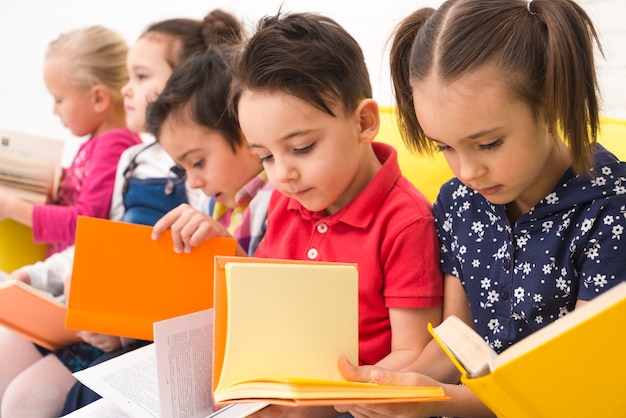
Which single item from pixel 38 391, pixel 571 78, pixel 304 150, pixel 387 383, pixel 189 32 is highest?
pixel 189 32

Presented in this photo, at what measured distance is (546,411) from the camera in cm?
62

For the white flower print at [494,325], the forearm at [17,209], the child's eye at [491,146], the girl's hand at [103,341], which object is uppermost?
the child's eye at [491,146]

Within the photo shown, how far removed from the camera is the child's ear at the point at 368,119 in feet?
3.36

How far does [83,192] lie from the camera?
1632 mm

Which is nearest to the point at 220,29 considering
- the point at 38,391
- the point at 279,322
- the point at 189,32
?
the point at 189,32

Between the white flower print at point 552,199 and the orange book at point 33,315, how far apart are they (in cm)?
84

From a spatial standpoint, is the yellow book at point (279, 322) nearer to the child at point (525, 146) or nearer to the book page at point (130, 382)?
the child at point (525, 146)

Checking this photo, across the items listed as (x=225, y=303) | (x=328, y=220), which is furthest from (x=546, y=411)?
(x=328, y=220)

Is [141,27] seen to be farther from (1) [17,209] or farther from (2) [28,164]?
(1) [17,209]

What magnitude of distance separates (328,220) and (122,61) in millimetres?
1155

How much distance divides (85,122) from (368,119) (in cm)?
111

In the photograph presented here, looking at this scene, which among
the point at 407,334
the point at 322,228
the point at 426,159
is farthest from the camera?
the point at 426,159

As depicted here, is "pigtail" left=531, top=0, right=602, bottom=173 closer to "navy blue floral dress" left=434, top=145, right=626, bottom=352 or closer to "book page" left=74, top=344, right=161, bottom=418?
"navy blue floral dress" left=434, top=145, right=626, bottom=352

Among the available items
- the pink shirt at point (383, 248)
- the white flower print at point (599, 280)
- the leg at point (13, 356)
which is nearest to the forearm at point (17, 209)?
the leg at point (13, 356)
